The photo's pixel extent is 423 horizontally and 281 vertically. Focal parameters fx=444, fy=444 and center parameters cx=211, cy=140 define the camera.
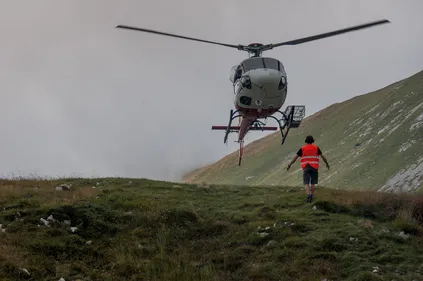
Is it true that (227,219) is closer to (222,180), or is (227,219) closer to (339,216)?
(339,216)

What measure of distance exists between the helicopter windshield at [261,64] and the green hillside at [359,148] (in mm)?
23029

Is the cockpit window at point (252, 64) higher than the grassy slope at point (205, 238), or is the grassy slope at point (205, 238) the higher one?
the cockpit window at point (252, 64)

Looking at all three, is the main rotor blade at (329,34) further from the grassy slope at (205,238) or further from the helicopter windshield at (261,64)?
the grassy slope at (205,238)

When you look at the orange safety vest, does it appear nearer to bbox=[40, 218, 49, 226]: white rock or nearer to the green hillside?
bbox=[40, 218, 49, 226]: white rock

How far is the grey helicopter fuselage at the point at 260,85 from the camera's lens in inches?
828

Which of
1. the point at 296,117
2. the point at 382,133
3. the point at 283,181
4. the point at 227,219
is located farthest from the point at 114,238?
the point at 382,133

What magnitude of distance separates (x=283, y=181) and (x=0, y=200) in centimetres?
6219

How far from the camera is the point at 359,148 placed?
7256 centimetres

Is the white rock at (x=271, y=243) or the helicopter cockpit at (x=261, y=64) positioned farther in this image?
the helicopter cockpit at (x=261, y=64)

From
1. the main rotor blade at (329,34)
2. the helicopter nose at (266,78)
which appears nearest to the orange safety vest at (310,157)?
the helicopter nose at (266,78)

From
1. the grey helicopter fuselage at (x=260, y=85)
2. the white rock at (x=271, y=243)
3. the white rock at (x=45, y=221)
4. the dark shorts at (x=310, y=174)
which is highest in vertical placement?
the grey helicopter fuselage at (x=260, y=85)

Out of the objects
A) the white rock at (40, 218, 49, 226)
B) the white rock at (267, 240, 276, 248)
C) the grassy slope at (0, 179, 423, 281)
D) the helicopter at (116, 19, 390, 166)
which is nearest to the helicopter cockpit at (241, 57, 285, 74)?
the helicopter at (116, 19, 390, 166)

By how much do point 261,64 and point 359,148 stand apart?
55.8 metres

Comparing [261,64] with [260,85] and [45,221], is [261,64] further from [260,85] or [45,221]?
[45,221]
